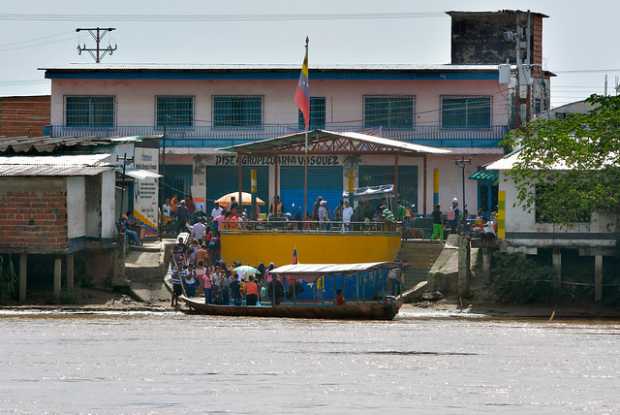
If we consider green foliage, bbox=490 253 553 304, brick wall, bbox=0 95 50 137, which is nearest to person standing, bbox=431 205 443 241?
green foliage, bbox=490 253 553 304

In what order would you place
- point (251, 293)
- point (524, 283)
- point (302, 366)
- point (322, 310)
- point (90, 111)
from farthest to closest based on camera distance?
1. point (90, 111)
2. point (524, 283)
3. point (251, 293)
4. point (322, 310)
5. point (302, 366)

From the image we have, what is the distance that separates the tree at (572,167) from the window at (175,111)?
18601 mm

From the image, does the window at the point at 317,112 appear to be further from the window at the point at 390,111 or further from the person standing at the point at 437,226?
the person standing at the point at 437,226

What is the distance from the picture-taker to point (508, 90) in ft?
227

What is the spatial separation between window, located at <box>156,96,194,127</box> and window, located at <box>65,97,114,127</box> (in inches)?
70.2

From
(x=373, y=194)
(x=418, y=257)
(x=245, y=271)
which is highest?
(x=373, y=194)

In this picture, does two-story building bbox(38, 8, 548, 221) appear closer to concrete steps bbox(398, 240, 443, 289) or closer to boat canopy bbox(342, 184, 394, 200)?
boat canopy bbox(342, 184, 394, 200)

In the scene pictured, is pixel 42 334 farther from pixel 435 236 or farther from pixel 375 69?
pixel 375 69

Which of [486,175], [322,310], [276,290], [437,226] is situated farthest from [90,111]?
[322,310]

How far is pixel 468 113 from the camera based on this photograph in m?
69.8

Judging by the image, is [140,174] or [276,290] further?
[140,174]

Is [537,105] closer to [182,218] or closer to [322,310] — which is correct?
[182,218]

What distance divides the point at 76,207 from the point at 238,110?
16774 mm

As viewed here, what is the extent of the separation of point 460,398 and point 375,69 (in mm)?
33726
